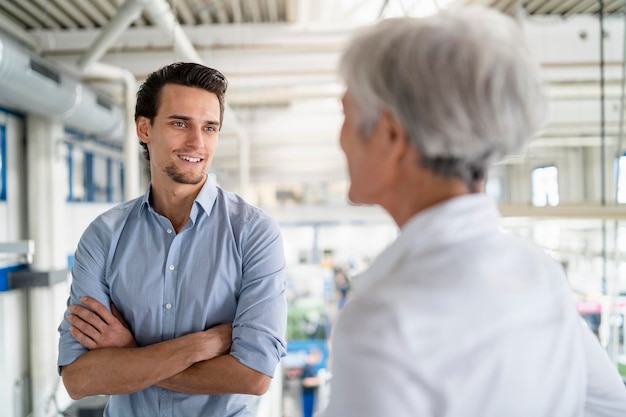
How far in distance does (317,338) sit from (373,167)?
889cm

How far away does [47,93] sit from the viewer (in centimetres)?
355

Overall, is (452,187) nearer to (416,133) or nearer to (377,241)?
(416,133)

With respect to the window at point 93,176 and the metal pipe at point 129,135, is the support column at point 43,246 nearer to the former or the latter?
the window at point 93,176

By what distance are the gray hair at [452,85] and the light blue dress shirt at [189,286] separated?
0.78 m

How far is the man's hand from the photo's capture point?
1.31 m

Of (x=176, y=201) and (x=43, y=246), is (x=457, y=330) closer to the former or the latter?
(x=176, y=201)

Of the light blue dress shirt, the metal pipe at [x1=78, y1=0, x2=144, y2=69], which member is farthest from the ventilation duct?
the light blue dress shirt

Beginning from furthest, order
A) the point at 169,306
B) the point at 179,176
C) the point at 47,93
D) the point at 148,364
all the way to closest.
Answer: the point at 47,93
the point at 179,176
the point at 169,306
the point at 148,364

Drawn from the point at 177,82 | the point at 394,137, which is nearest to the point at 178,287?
the point at 177,82

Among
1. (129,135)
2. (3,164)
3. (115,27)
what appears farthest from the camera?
(3,164)

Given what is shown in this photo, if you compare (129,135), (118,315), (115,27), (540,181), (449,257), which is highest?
(115,27)

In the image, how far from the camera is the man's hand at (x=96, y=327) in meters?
1.31

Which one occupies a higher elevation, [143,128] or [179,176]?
[143,128]

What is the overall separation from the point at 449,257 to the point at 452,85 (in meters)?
0.22
